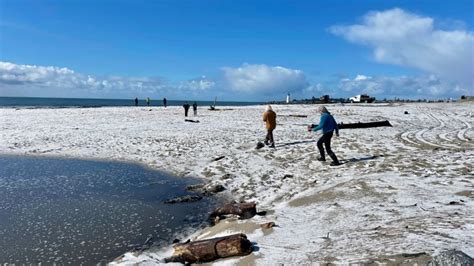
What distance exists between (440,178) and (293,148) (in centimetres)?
786

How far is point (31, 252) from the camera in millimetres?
7336

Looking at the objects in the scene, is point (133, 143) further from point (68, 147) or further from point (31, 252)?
point (31, 252)

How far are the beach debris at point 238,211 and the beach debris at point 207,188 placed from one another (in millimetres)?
2253

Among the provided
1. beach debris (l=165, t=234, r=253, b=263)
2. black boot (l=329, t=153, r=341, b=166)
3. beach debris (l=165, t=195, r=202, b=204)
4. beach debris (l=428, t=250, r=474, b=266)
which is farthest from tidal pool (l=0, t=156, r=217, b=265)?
beach debris (l=428, t=250, r=474, b=266)

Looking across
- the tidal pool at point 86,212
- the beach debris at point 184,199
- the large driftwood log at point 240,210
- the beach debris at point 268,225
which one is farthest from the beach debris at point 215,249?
the beach debris at point 184,199

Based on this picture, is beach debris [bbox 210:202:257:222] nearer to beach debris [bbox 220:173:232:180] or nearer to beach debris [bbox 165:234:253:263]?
beach debris [bbox 165:234:253:263]

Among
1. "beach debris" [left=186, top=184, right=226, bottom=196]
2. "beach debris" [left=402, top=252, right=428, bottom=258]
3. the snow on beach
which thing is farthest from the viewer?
"beach debris" [left=186, top=184, right=226, bottom=196]

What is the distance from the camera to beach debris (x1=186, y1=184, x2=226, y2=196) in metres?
11.8

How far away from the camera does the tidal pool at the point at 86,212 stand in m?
7.52

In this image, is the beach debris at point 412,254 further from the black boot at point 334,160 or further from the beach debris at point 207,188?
the black boot at point 334,160

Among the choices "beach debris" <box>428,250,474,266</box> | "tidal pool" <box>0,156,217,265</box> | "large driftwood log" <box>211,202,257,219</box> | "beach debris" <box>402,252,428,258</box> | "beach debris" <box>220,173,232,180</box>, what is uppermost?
"beach debris" <box>428,250,474,266</box>

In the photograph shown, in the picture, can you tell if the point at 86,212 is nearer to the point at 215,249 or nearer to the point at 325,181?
the point at 215,249

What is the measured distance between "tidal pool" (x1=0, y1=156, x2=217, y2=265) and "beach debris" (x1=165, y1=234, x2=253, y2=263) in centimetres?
145

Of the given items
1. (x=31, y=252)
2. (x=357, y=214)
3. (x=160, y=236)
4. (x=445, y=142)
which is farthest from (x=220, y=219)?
(x=445, y=142)
